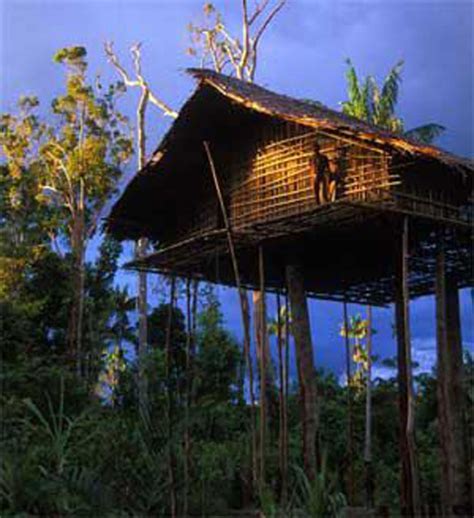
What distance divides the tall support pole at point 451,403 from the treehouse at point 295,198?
18.9 inches

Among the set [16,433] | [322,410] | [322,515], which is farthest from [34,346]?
[322,515]

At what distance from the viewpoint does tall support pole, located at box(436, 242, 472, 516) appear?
29.2ft

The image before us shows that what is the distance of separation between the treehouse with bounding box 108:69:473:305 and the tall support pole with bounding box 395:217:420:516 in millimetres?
490

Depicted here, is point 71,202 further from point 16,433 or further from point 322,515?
point 322,515

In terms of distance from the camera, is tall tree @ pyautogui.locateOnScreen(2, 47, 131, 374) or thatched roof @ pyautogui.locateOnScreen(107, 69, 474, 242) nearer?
thatched roof @ pyautogui.locateOnScreen(107, 69, 474, 242)

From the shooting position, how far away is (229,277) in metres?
11.6

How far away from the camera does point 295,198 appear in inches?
371

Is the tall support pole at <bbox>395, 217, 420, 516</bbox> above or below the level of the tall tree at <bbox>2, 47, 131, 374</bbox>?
below

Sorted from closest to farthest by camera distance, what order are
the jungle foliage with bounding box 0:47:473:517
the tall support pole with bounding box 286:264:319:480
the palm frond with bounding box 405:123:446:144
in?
the jungle foliage with bounding box 0:47:473:517 → the tall support pole with bounding box 286:264:319:480 → the palm frond with bounding box 405:123:446:144

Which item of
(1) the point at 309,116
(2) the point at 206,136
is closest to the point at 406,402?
(1) the point at 309,116

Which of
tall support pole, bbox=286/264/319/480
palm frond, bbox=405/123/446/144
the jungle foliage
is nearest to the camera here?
the jungle foliage

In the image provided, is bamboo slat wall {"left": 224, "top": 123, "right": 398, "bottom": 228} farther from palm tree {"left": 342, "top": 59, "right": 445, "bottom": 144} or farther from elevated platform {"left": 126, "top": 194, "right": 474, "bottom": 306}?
palm tree {"left": 342, "top": 59, "right": 445, "bottom": 144}

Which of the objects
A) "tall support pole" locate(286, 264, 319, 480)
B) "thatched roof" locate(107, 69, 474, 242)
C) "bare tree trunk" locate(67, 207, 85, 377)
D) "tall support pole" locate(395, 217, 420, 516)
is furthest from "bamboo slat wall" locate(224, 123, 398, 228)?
"bare tree trunk" locate(67, 207, 85, 377)

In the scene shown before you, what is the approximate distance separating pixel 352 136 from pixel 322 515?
12.5ft
